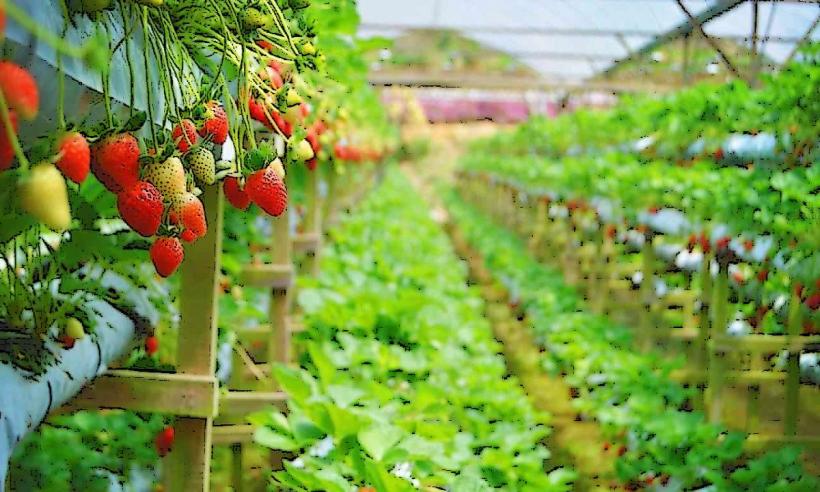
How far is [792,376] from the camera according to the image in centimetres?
423

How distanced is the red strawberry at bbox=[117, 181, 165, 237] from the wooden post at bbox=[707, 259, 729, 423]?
3770 mm

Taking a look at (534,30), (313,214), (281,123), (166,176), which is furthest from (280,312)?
(534,30)

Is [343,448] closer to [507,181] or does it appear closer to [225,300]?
[225,300]

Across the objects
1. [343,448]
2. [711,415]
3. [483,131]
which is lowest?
[711,415]

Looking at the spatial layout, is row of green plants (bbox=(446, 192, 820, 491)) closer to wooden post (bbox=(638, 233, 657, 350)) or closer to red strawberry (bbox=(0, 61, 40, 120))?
wooden post (bbox=(638, 233, 657, 350))

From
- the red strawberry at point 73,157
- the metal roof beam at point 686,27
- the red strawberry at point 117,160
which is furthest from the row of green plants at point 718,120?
the red strawberry at point 73,157

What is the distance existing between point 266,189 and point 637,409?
13.3ft

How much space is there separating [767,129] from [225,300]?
244cm

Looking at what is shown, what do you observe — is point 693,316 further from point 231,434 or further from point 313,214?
point 231,434

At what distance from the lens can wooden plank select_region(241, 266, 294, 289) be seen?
398cm

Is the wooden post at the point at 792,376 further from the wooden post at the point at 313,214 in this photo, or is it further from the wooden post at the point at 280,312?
Answer: the wooden post at the point at 313,214

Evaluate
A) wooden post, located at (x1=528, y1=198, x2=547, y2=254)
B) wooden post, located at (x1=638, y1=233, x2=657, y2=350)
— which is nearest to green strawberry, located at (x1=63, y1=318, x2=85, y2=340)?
wooden post, located at (x1=638, y1=233, x2=657, y2=350)

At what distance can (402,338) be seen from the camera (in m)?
4.27

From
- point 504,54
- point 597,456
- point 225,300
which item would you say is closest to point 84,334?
point 225,300
